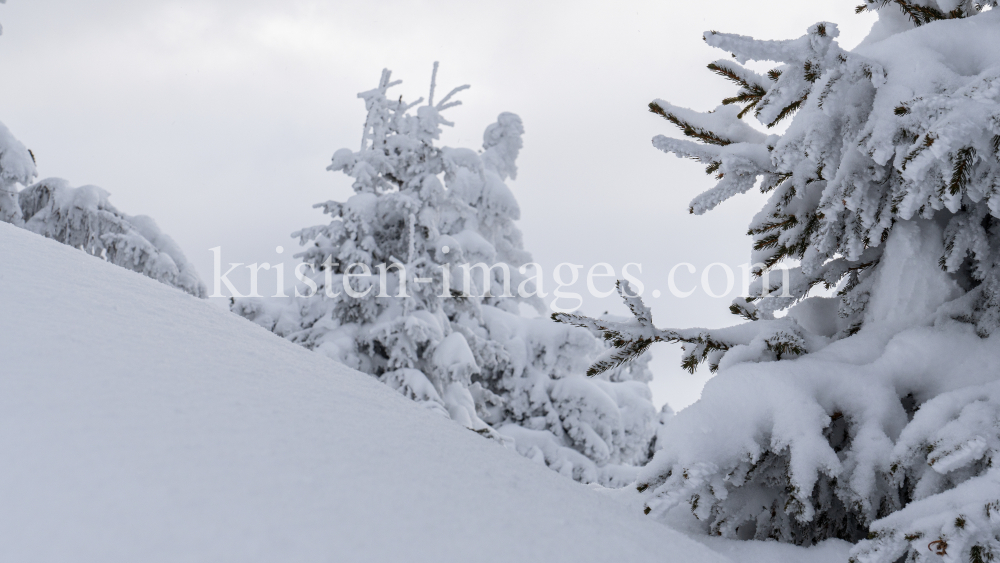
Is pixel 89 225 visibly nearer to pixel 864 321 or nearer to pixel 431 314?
pixel 431 314

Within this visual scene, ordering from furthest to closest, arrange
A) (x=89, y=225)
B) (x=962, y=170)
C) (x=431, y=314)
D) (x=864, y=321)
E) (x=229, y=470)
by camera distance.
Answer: (x=431, y=314), (x=89, y=225), (x=864, y=321), (x=962, y=170), (x=229, y=470)

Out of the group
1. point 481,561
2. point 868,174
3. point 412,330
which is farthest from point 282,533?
point 412,330

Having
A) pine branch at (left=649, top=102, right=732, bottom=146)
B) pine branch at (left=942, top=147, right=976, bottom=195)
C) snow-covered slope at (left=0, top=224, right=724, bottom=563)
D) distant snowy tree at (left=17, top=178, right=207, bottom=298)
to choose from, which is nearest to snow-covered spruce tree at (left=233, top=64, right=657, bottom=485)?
distant snowy tree at (left=17, top=178, right=207, bottom=298)

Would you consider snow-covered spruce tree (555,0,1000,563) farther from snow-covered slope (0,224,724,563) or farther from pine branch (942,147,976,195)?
snow-covered slope (0,224,724,563)

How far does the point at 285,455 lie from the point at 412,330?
850 centimetres

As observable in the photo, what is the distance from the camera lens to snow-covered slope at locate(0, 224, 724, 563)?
3.30ft

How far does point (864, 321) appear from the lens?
8.38 ft

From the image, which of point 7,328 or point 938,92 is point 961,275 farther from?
point 7,328

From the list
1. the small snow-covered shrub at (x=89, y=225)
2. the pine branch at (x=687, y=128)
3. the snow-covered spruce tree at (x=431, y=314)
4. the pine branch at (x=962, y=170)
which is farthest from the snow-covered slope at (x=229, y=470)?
the small snow-covered shrub at (x=89, y=225)

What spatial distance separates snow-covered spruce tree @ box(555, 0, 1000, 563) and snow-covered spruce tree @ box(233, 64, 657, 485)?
7.06 metres

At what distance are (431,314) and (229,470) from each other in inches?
366

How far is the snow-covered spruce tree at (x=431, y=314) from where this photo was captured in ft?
32.9

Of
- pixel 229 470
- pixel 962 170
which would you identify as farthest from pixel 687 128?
pixel 229 470

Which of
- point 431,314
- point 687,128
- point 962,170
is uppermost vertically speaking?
point 687,128
